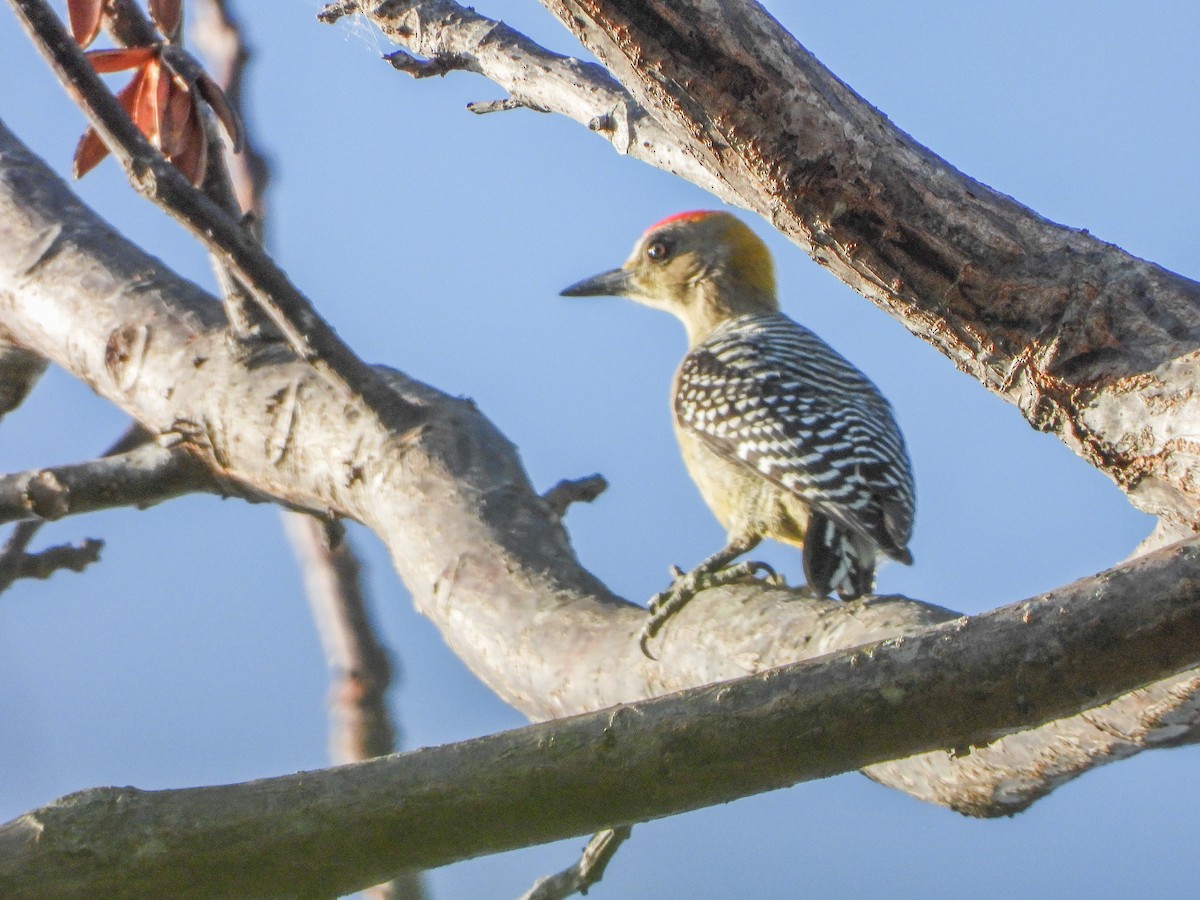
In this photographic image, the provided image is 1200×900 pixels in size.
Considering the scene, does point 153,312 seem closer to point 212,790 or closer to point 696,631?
point 696,631

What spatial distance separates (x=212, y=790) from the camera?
1556mm

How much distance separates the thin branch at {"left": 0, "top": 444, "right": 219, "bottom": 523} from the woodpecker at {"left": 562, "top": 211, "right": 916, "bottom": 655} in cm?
152

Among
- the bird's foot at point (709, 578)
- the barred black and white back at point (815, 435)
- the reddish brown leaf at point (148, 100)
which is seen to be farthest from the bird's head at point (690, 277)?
the reddish brown leaf at point (148, 100)

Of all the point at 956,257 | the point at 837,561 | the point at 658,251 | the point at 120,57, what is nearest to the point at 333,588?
the point at 837,561

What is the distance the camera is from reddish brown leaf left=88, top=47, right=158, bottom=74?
325 cm

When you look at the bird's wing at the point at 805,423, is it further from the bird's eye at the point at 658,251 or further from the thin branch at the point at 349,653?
the thin branch at the point at 349,653

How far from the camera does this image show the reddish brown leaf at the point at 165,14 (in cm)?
334

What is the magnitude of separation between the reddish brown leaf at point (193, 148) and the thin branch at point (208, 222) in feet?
0.44

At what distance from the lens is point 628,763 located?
1642 millimetres

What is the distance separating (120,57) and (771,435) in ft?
9.85

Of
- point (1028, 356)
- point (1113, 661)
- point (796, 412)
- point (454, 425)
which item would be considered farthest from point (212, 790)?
point (796, 412)

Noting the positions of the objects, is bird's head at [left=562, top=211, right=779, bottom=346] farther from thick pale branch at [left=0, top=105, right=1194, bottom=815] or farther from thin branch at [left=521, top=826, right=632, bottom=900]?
thin branch at [left=521, top=826, right=632, bottom=900]

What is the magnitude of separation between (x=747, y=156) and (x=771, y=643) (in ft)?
3.88

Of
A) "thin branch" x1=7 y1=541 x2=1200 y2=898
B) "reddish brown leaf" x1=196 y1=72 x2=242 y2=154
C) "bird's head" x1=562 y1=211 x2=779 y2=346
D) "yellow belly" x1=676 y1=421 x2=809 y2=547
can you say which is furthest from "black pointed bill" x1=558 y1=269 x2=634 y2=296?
"thin branch" x1=7 y1=541 x2=1200 y2=898
